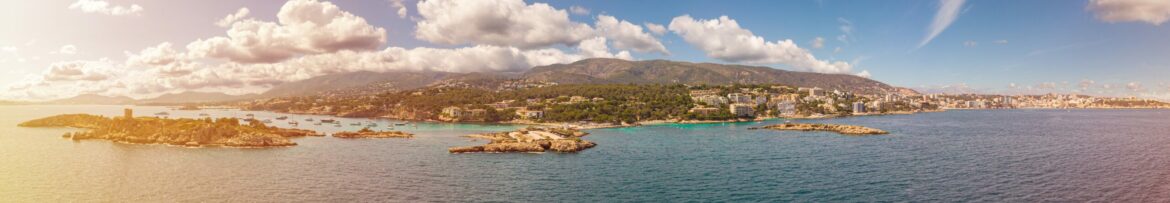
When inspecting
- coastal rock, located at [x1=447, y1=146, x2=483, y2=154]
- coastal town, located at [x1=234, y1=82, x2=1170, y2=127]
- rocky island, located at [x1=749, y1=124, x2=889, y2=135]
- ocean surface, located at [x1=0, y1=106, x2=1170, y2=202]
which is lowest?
ocean surface, located at [x1=0, y1=106, x2=1170, y2=202]

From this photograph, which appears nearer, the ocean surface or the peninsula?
the ocean surface

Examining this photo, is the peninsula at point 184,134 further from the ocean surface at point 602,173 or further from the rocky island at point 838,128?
the rocky island at point 838,128

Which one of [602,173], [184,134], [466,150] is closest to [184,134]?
[184,134]

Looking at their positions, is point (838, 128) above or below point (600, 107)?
below

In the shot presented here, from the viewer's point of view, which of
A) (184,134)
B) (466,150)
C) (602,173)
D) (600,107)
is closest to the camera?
(602,173)

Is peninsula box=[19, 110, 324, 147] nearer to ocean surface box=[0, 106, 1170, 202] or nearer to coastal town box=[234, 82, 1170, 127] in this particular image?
ocean surface box=[0, 106, 1170, 202]

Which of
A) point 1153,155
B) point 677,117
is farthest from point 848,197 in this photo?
point 677,117

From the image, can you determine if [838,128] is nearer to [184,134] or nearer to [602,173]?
[602,173]

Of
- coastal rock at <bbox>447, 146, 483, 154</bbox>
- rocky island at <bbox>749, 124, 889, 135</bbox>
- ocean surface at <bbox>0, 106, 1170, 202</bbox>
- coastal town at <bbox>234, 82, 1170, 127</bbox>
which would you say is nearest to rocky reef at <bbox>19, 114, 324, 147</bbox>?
ocean surface at <bbox>0, 106, 1170, 202</bbox>
